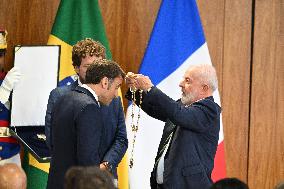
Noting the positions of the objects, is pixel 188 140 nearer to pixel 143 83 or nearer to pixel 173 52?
pixel 143 83

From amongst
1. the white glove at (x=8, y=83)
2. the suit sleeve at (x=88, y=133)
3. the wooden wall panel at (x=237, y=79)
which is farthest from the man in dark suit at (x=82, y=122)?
the wooden wall panel at (x=237, y=79)

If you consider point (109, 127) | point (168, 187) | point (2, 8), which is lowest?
point (168, 187)

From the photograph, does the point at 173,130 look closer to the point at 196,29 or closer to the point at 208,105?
the point at 208,105

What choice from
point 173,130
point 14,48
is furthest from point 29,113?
point 173,130

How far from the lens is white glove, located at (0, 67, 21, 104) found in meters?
5.17

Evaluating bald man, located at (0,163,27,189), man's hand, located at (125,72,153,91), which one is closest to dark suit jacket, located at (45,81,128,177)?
Answer: man's hand, located at (125,72,153,91)

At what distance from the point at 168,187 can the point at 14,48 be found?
1.93 metres

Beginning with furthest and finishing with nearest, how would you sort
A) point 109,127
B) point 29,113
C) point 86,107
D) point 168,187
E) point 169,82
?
point 169,82
point 29,113
point 109,127
point 168,187
point 86,107

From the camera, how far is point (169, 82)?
5.56 meters

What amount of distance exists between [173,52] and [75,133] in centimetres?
208

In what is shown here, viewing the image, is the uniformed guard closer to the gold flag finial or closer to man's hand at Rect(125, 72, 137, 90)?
the gold flag finial

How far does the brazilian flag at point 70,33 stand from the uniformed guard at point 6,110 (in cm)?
23

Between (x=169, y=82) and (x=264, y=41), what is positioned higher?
(x=264, y=41)

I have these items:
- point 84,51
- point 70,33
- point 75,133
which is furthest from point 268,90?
point 75,133
